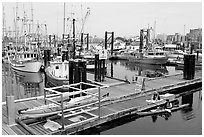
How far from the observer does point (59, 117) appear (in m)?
11.4

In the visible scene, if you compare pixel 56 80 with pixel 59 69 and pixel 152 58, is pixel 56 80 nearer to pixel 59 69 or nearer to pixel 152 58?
pixel 59 69

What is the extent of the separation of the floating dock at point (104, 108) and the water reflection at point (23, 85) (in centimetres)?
696

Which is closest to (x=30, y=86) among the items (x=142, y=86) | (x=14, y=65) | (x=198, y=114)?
(x=14, y=65)

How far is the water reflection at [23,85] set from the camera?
68.1 ft

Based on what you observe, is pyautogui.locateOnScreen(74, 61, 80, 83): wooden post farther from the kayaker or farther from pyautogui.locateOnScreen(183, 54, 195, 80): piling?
pyautogui.locateOnScreen(183, 54, 195, 80): piling

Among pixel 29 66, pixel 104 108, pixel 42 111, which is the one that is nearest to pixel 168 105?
pixel 104 108

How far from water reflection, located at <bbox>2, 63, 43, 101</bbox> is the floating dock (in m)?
6.96

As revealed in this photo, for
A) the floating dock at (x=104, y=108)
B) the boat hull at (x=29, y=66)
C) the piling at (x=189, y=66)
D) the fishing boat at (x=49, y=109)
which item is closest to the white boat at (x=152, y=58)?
the boat hull at (x=29, y=66)

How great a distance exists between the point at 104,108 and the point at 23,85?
1443 centimetres

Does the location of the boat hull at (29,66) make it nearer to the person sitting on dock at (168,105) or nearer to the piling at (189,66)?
the piling at (189,66)

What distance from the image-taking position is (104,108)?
43.2 feet

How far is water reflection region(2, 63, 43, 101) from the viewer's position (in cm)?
2077

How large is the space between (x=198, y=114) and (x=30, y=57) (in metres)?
27.0

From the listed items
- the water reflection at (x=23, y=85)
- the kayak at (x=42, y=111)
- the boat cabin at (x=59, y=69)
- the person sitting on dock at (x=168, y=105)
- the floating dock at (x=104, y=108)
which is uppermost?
the boat cabin at (x=59, y=69)
